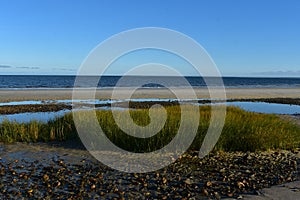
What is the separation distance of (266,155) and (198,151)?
2.23 m

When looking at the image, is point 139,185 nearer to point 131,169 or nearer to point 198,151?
point 131,169

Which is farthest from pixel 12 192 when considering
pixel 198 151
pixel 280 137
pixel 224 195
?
pixel 280 137

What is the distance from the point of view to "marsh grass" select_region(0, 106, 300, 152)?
11305 mm

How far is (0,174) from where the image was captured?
27.3 feet

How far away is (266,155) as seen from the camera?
35.9 ft

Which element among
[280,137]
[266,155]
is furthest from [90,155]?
[280,137]

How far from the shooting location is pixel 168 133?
11.4 m

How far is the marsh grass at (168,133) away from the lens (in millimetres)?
11305

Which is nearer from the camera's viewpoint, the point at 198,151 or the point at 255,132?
the point at 198,151

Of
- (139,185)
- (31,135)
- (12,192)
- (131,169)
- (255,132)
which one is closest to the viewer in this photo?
(12,192)

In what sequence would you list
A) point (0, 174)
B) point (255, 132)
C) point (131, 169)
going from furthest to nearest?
point (255, 132) < point (131, 169) < point (0, 174)

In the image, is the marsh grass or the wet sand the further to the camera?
the wet sand

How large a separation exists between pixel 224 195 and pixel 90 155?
16.4ft

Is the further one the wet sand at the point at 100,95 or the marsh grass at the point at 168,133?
the wet sand at the point at 100,95
